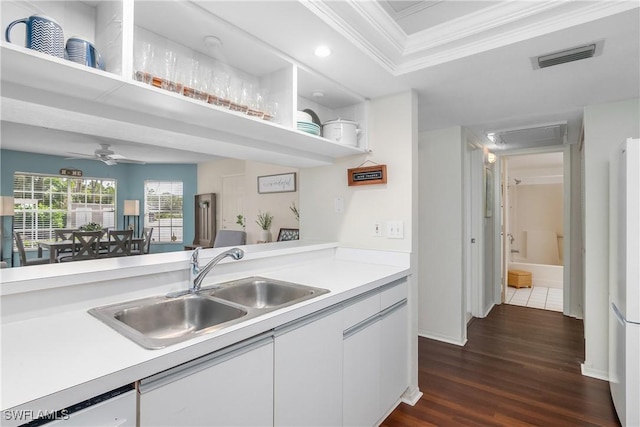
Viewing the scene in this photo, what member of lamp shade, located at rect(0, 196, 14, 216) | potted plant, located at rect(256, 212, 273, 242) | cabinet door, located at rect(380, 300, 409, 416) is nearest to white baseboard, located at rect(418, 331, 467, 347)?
cabinet door, located at rect(380, 300, 409, 416)

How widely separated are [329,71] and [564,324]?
377cm

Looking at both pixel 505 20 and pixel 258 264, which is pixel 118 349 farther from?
pixel 505 20

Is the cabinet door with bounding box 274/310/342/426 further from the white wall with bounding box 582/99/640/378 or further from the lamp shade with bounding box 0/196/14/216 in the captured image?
the lamp shade with bounding box 0/196/14/216

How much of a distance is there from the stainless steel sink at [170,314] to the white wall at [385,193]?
1.25 metres

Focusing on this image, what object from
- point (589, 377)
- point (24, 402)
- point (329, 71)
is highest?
point (329, 71)

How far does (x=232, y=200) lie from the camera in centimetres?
609

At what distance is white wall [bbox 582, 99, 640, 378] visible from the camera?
2.39 m

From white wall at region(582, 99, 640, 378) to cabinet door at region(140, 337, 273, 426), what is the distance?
2.67 meters

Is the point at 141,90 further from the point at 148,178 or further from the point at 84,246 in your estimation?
the point at 148,178

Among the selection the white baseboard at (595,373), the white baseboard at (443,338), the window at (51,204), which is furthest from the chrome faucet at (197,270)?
the window at (51,204)

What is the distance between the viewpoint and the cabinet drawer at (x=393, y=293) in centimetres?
183

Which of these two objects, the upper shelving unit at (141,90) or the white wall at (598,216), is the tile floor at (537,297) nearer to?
the white wall at (598,216)

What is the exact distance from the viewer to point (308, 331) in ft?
4.30

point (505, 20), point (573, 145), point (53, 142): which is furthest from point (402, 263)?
point (53, 142)
